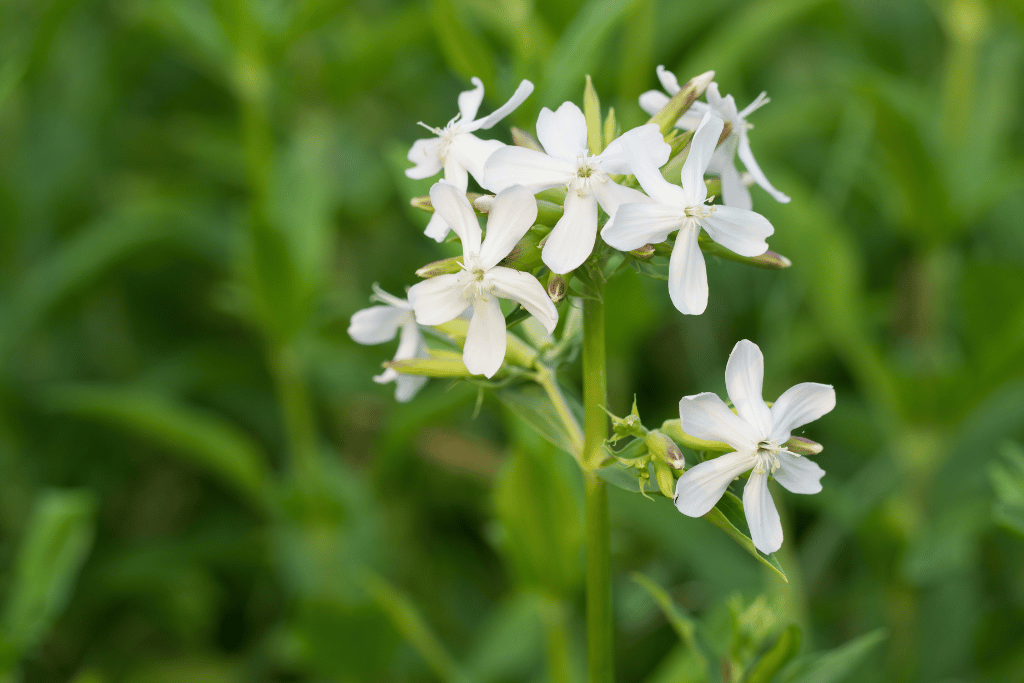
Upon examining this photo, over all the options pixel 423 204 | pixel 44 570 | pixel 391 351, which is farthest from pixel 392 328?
pixel 391 351

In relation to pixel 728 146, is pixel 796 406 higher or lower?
lower

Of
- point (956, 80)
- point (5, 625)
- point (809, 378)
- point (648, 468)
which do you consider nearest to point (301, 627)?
point (5, 625)

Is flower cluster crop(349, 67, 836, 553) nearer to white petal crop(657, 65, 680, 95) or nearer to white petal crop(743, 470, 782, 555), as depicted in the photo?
white petal crop(743, 470, 782, 555)

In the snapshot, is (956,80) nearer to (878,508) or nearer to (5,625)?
(878,508)

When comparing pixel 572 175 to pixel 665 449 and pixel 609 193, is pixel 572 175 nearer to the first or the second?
pixel 609 193

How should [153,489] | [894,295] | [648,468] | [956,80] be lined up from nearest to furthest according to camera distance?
[648,468]
[956,80]
[894,295]
[153,489]
